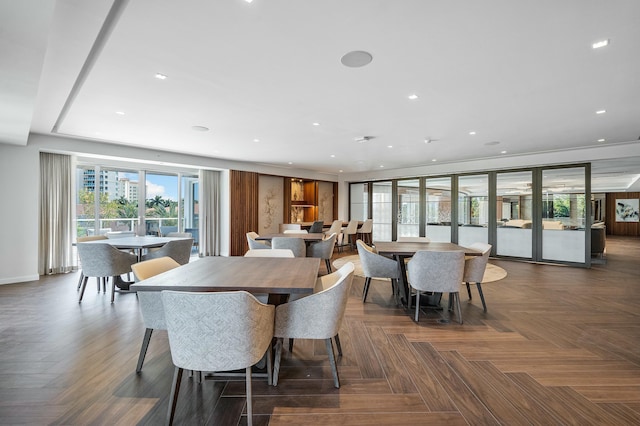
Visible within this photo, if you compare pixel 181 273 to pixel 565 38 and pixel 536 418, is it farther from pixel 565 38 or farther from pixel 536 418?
pixel 565 38

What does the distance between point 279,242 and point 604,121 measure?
17.6 ft

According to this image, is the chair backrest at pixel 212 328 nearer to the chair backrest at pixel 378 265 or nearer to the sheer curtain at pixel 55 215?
the chair backrest at pixel 378 265

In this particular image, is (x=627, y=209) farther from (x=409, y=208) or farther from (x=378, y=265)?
(x=378, y=265)

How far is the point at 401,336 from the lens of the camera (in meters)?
2.80

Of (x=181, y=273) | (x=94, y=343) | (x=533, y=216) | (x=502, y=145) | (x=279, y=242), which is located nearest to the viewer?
(x=181, y=273)

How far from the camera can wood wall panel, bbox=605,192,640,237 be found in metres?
13.1

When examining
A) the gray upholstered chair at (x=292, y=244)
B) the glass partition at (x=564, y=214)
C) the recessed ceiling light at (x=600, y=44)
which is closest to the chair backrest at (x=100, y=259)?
the gray upholstered chair at (x=292, y=244)

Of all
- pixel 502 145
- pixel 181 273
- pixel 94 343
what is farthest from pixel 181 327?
pixel 502 145

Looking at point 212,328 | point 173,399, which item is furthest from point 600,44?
point 173,399

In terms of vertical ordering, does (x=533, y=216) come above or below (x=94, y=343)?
above

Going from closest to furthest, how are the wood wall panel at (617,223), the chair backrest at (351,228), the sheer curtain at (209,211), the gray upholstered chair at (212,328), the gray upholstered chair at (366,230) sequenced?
the gray upholstered chair at (212,328), the sheer curtain at (209,211), the chair backrest at (351,228), the gray upholstered chair at (366,230), the wood wall panel at (617,223)

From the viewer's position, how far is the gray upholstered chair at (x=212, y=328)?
1454 mm

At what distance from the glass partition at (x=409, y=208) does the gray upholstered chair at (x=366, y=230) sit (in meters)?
0.93

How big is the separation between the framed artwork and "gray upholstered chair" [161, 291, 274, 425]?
60.8 ft
